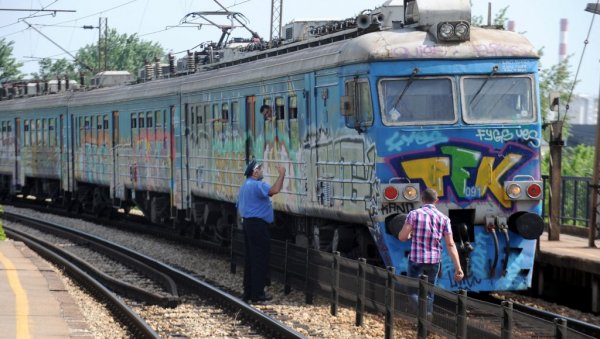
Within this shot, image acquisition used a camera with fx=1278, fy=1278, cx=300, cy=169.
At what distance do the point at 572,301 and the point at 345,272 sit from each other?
4111 mm

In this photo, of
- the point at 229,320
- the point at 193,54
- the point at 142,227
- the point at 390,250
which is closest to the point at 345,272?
the point at 390,250

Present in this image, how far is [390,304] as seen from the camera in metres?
12.6

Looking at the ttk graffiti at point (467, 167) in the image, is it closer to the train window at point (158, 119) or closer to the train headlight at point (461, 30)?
the train headlight at point (461, 30)

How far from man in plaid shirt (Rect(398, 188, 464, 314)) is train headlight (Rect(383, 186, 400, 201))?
1.70 meters

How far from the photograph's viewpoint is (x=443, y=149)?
48.3ft

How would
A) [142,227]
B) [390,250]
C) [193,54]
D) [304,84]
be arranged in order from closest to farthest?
[390,250] < [304,84] < [193,54] < [142,227]

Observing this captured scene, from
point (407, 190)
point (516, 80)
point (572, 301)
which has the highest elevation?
point (516, 80)

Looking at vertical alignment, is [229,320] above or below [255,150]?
below

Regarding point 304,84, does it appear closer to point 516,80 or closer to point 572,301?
point 516,80

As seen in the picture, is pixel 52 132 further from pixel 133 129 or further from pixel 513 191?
pixel 513 191

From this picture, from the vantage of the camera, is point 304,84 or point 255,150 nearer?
point 304,84

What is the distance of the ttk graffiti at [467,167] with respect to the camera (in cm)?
1459

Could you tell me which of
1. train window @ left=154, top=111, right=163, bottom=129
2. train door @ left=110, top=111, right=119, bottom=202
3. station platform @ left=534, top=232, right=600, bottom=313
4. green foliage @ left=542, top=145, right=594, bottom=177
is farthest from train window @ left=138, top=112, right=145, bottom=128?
green foliage @ left=542, top=145, right=594, bottom=177

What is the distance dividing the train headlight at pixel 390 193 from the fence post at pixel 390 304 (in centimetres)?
173
